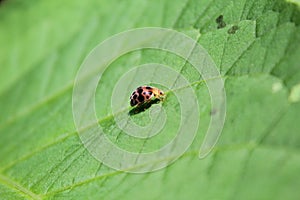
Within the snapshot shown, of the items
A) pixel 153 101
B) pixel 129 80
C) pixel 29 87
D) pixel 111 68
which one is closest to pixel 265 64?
pixel 153 101

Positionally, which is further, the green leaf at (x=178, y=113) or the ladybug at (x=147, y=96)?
the ladybug at (x=147, y=96)

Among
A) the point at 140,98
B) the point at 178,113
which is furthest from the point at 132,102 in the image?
→ the point at 178,113

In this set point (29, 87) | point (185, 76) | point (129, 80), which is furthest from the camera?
point (29, 87)

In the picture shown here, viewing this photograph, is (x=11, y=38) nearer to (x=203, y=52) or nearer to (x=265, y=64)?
(x=203, y=52)

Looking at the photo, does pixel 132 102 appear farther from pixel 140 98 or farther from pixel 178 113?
pixel 178 113

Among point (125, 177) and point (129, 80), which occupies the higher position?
point (129, 80)
